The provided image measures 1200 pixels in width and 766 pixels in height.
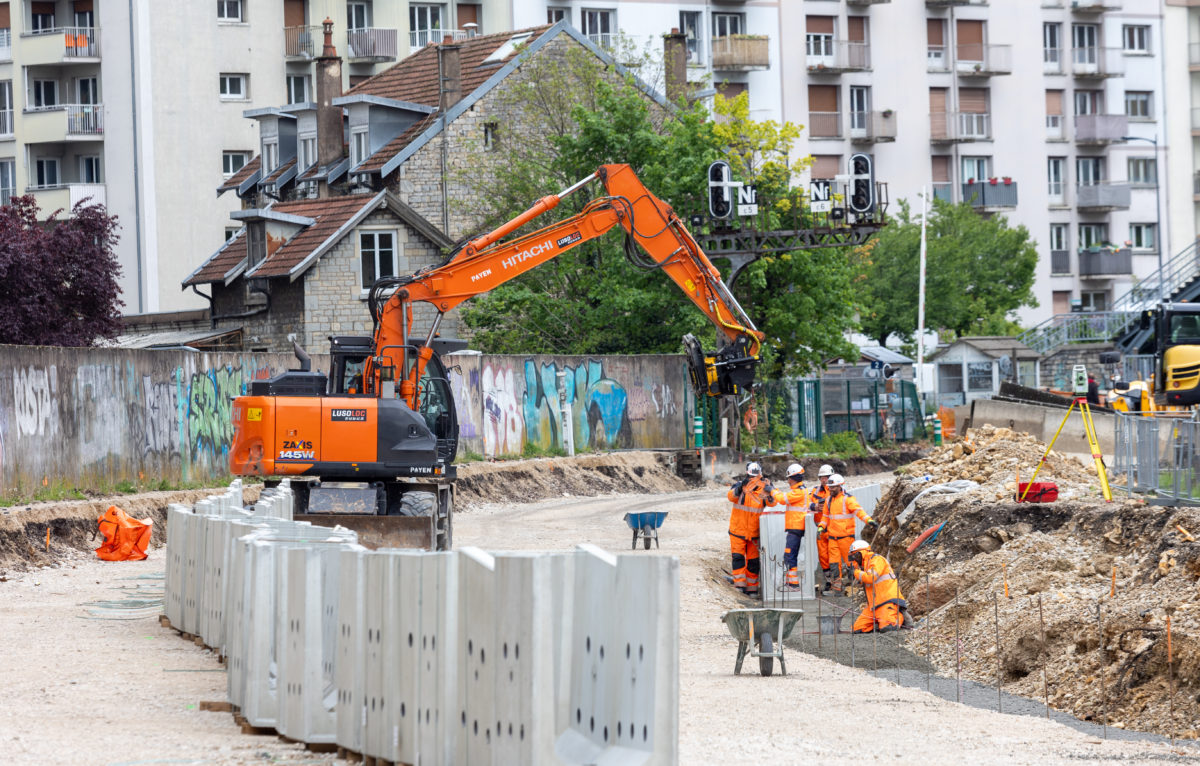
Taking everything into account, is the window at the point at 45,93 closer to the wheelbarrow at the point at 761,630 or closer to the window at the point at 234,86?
the window at the point at 234,86

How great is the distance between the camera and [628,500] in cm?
3550

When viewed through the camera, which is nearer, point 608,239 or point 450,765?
point 450,765

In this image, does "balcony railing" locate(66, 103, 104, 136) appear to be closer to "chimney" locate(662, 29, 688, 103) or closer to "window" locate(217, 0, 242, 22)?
"window" locate(217, 0, 242, 22)

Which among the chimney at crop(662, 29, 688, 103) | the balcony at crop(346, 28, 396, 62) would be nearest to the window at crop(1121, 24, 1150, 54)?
the chimney at crop(662, 29, 688, 103)

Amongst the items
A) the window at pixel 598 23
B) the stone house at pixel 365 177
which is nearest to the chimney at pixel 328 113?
the stone house at pixel 365 177

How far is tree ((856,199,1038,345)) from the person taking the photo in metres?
64.1

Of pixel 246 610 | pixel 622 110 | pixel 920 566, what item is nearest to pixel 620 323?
pixel 622 110

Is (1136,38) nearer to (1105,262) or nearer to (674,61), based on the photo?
(1105,262)

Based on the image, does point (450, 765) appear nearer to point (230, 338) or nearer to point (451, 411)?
point (451, 411)

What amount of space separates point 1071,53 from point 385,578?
68397mm

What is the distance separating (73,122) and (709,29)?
80.1 ft

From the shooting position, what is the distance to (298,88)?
60062 mm

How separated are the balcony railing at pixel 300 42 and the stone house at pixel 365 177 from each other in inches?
345

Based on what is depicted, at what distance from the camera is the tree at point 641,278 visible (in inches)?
1677
